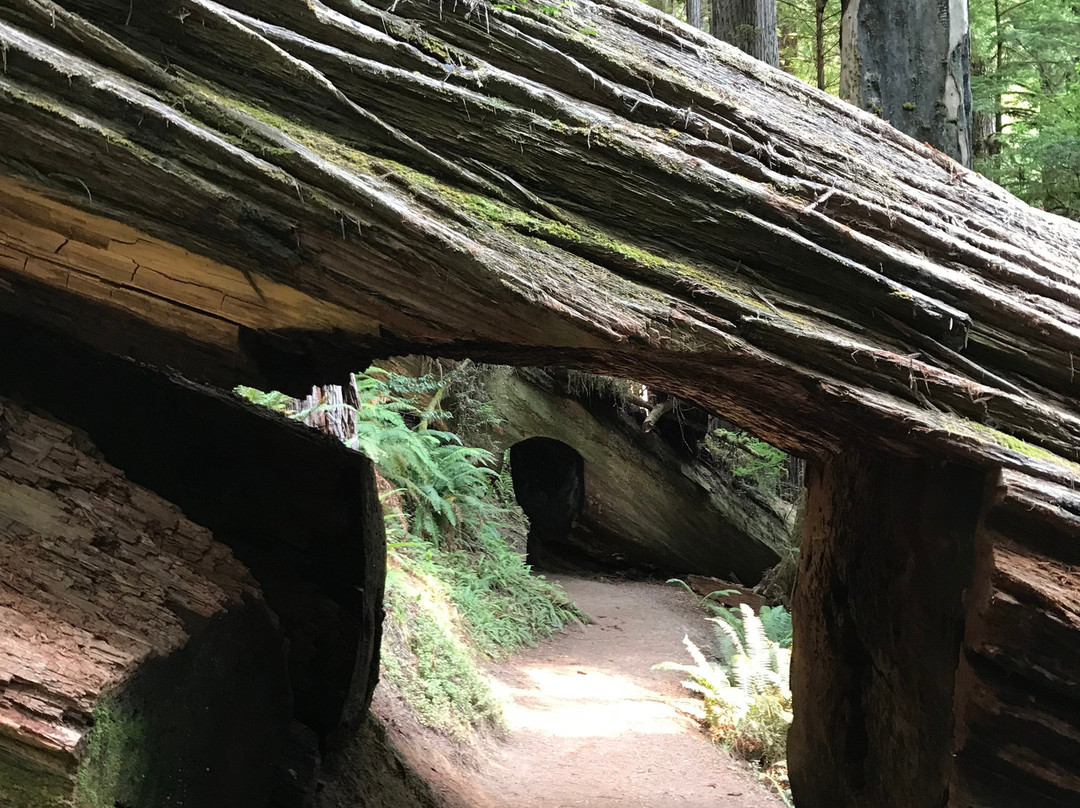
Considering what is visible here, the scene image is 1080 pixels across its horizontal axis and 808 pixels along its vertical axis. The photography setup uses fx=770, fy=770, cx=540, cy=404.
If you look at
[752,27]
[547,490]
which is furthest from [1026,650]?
[547,490]

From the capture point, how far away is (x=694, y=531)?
1277cm

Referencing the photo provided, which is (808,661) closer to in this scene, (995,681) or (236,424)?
(995,681)

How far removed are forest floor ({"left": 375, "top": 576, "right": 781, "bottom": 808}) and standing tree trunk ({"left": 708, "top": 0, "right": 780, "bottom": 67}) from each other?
286 inches

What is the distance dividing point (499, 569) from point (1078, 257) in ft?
26.0

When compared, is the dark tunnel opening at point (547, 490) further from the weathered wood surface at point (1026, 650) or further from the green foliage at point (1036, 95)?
the weathered wood surface at point (1026, 650)

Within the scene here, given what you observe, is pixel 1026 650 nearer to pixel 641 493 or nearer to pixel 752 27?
pixel 752 27

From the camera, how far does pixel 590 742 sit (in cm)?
638

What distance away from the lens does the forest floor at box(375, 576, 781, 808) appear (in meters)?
5.07

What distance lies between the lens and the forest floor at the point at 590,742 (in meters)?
5.07

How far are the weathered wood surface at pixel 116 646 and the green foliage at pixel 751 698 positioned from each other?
15.4 feet

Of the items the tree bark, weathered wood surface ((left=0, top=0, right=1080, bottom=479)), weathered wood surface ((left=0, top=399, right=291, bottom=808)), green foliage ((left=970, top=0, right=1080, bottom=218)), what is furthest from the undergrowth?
green foliage ((left=970, top=0, right=1080, bottom=218))

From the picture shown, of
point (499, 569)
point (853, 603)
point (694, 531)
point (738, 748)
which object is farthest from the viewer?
point (694, 531)

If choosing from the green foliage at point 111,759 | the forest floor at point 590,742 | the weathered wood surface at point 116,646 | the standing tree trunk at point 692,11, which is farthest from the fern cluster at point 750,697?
the standing tree trunk at point 692,11

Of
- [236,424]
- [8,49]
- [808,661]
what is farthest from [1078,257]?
[8,49]
